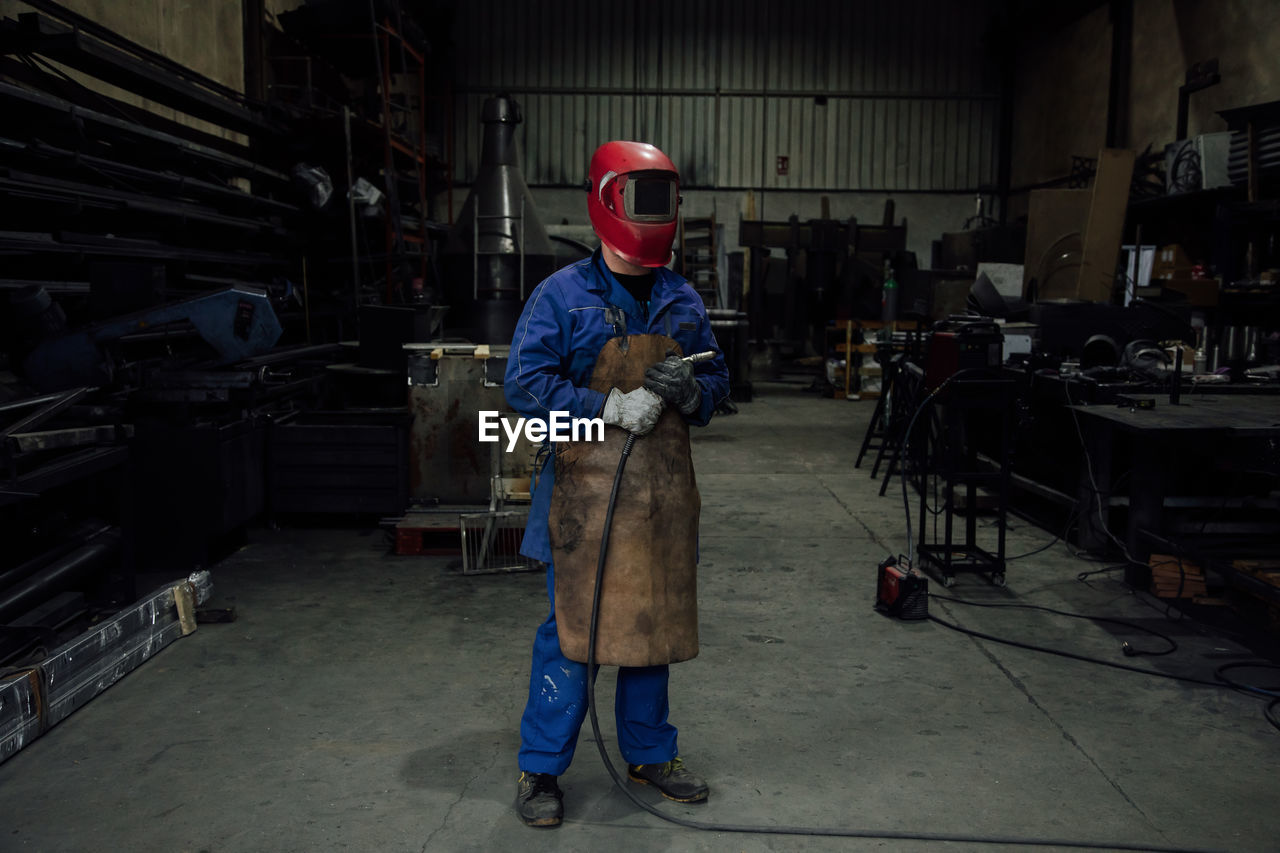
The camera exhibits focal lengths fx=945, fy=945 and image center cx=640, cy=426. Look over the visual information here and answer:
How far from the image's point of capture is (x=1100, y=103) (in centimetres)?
1109

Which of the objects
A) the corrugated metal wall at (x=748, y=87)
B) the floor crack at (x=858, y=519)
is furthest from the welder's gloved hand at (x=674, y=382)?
the corrugated metal wall at (x=748, y=87)

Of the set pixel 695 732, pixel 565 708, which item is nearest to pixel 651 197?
pixel 565 708

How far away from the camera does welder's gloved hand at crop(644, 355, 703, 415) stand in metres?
2.12

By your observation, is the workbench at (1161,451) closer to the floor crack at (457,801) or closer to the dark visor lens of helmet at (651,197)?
the dark visor lens of helmet at (651,197)

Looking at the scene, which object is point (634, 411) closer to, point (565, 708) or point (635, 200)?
point (635, 200)

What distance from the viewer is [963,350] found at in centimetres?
411

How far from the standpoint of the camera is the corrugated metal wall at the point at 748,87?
44.1 ft

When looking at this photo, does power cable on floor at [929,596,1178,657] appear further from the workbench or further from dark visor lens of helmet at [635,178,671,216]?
dark visor lens of helmet at [635,178,671,216]

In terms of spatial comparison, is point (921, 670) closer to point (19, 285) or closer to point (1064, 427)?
point (1064, 427)

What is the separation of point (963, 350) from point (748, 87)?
1053 cm

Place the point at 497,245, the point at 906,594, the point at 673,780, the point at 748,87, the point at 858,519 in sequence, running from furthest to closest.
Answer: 1. the point at 748,87
2. the point at 497,245
3. the point at 858,519
4. the point at 906,594
5. the point at 673,780

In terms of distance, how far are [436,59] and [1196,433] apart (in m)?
12.0

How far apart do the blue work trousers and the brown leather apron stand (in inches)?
3.3

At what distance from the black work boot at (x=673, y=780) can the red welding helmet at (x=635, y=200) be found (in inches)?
49.4
